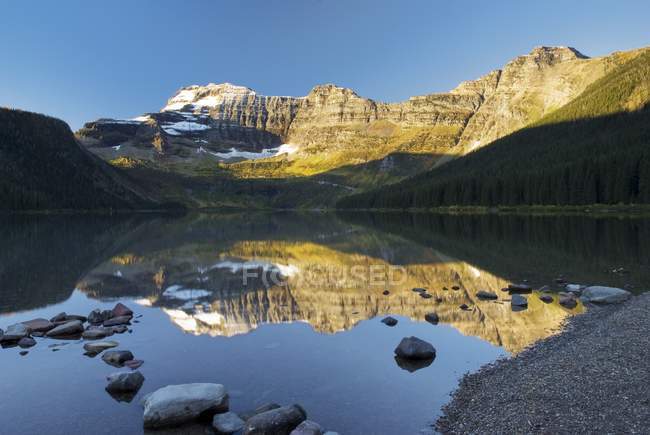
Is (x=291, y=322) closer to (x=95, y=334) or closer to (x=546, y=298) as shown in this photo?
(x=95, y=334)

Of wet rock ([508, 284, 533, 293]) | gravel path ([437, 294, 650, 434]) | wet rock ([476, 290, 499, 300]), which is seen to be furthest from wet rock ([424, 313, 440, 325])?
wet rock ([508, 284, 533, 293])

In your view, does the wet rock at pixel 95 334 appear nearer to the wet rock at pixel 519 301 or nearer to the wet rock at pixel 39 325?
the wet rock at pixel 39 325

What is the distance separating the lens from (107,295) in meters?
33.5

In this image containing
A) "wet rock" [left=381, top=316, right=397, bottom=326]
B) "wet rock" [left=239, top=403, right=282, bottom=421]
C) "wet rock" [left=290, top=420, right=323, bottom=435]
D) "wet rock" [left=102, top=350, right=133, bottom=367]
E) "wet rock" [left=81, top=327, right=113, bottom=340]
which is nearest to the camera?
"wet rock" [left=290, top=420, right=323, bottom=435]

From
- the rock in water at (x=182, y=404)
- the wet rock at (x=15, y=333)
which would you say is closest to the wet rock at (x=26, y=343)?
the wet rock at (x=15, y=333)

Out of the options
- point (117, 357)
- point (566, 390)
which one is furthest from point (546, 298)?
point (117, 357)

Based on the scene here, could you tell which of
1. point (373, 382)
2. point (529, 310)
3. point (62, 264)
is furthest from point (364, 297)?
point (62, 264)

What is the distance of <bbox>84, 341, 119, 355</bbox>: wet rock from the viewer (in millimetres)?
20453

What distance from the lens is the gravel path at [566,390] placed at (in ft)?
37.4

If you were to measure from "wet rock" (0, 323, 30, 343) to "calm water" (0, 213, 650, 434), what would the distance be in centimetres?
124

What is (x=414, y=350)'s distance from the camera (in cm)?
1973

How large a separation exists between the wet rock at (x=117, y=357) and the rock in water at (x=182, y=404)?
4987 mm

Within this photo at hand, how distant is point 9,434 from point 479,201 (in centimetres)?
18518

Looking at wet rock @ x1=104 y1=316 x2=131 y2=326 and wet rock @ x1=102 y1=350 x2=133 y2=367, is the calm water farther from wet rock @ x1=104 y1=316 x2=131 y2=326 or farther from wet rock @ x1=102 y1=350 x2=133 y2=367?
wet rock @ x1=104 y1=316 x2=131 y2=326
